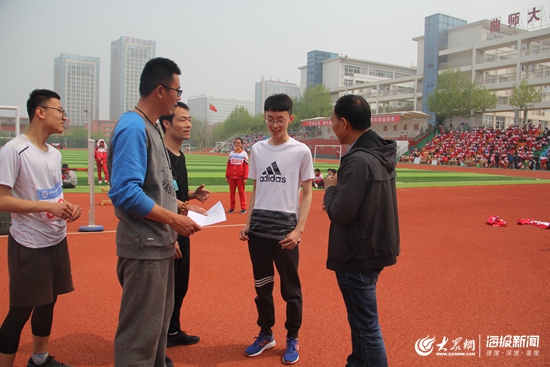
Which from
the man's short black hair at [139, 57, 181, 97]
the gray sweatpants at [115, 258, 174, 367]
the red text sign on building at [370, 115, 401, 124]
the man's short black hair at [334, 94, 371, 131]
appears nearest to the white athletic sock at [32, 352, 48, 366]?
the gray sweatpants at [115, 258, 174, 367]

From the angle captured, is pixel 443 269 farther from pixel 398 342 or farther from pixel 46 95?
pixel 46 95

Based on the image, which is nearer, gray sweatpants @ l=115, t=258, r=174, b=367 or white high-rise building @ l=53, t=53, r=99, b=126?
gray sweatpants @ l=115, t=258, r=174, b=367

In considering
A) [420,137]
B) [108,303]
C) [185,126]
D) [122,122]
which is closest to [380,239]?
[122,122]

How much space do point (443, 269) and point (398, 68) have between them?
92784mm

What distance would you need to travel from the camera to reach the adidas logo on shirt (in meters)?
3.42

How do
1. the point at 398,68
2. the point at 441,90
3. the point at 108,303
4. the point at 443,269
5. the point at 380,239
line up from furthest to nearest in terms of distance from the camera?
the point at 398,68 < the point at 441,90 < the point at 443,269 < the point at 108,303 < the point at 380,239

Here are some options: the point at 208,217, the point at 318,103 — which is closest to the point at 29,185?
the point at 208,217

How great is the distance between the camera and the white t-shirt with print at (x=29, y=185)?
108 inches

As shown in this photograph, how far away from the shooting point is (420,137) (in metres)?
50.9

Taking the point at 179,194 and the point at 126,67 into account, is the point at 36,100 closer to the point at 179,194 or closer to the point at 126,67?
the point at 179,194

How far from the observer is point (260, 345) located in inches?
135

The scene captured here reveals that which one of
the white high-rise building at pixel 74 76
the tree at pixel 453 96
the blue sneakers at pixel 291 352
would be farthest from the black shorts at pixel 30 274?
→ the white high-rise building at pixel 74 76

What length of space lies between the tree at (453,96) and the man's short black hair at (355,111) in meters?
50.8

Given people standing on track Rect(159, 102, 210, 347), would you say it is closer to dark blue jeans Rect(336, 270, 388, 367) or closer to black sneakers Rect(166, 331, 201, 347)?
black sneakers Rect(166, 331, 201, 347)
